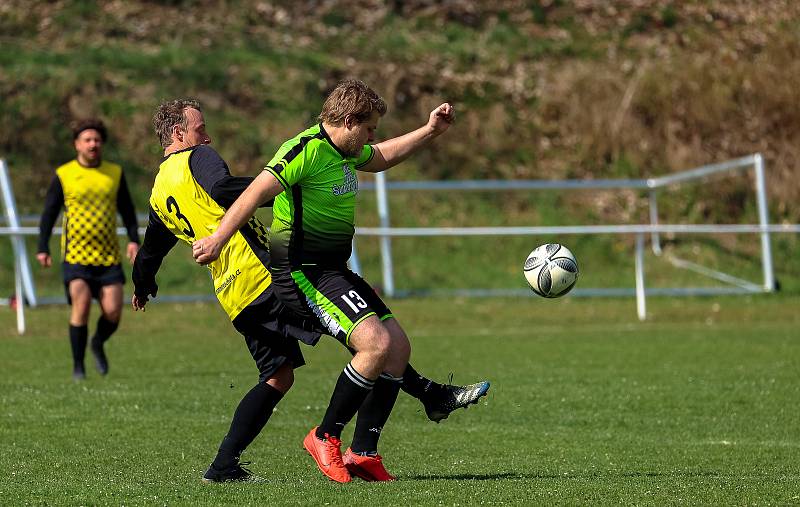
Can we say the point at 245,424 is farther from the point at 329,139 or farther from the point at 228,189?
the point at 329,139

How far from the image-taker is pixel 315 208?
6457 millimetres

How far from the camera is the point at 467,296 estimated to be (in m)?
20.2

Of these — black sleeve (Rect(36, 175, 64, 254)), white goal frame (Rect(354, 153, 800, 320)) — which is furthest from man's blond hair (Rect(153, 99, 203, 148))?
white goal frame (Rect(354, 153, 800, 320))

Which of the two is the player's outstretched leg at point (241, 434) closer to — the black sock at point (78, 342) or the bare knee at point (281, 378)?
the bare knee at point (281, 378)

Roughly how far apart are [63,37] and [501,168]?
8.58m

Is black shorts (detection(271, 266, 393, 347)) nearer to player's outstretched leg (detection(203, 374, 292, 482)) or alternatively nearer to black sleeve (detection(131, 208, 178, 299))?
player's outstretched leg (detection(203, 374, 292, 482))

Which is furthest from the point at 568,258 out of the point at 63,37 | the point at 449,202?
the point at 63,37

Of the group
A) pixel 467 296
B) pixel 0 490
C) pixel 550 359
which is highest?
pixel 0 490

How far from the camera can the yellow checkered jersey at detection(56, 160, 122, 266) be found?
38.7ft

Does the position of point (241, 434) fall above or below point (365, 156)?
below

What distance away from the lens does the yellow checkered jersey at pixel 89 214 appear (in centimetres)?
1178

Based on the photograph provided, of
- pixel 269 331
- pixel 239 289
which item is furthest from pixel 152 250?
pixel 269 331

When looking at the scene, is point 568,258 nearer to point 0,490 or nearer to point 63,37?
point 0,490

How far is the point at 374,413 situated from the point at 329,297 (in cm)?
71
